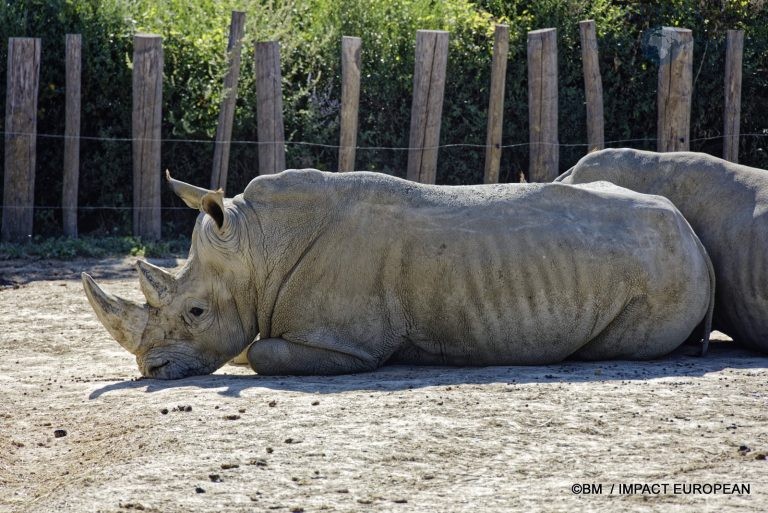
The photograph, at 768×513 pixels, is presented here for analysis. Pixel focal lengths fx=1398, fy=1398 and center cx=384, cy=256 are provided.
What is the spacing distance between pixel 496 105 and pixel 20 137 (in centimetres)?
509

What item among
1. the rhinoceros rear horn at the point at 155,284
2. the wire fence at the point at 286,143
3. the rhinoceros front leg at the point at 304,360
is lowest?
the rhinoceros front leg at the point at 304,360

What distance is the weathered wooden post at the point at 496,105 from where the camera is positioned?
15.3 m

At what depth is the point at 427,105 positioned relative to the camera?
591 inches

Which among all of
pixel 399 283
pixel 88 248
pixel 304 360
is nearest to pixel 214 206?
pixel 304 360

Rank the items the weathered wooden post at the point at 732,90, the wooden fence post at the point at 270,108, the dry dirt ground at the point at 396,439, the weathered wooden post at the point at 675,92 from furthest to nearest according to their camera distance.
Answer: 1. the weathered wooden post at the point at 732,90
2. the weathered wooden post at the point at 675,92
3. the wooden fence post at the point at 270,108
4. the dry dirt ground at the point at 396,439

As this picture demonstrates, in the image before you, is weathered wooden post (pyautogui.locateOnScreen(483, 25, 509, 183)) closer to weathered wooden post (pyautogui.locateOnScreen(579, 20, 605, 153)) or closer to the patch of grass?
weathered wooden post (pyautogui.locateOnScreen(579, 20, 605, 153))

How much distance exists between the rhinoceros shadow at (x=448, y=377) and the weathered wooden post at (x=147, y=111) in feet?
21.2

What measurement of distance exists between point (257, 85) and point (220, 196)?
22.1ft

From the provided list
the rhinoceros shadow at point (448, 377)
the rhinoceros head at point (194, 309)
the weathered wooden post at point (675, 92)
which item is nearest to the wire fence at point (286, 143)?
the weathered wooden post at point (675, 92)

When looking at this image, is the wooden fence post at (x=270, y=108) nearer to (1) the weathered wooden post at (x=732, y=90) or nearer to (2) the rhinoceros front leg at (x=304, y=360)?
(1) the weathered wooden post at (x=732, y=90)

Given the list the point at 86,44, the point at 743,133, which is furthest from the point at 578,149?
the point at 86,44

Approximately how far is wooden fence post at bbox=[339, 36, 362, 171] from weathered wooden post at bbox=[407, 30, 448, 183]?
623 millimetres

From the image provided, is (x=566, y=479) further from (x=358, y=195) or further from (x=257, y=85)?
(x=257, y=85)

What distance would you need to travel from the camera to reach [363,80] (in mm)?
15961
